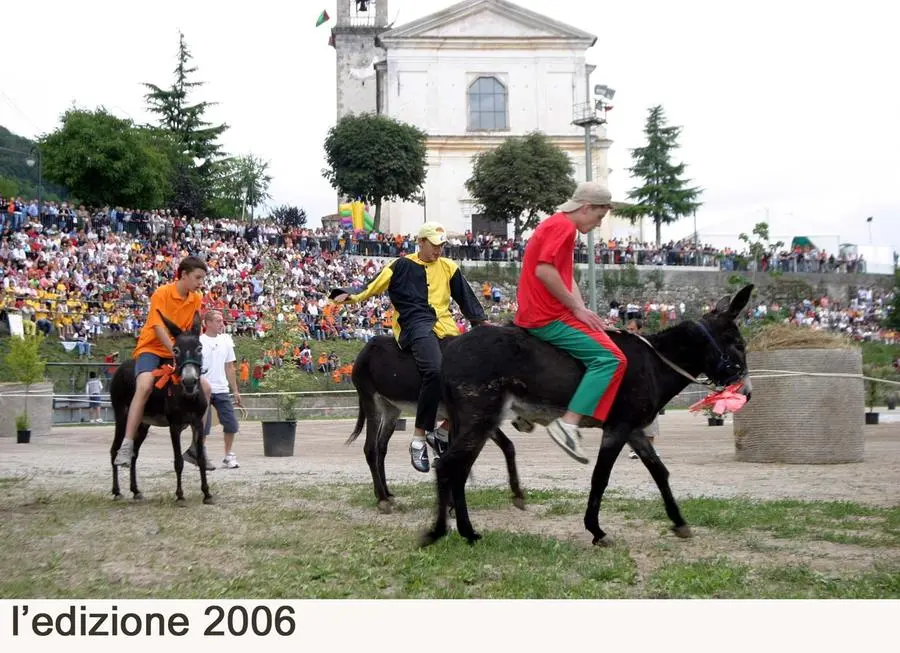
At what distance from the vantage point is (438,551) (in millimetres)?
7191

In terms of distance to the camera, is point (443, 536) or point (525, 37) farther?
point (525, 37)

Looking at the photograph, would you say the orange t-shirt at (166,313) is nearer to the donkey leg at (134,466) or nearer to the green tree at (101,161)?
the donkey leg at (134,466)

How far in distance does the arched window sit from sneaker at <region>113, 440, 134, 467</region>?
7112 centimetres

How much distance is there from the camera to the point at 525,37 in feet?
262

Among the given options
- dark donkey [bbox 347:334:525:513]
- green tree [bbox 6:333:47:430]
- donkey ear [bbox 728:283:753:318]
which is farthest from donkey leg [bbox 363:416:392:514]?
green tree [bbox 6:333:47:430]

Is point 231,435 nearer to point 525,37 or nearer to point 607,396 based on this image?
point 607,396

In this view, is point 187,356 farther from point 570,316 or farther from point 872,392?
point 872,392

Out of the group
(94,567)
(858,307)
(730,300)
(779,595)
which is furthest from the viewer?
(858,307)

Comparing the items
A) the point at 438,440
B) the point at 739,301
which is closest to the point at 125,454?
the point at 438,440

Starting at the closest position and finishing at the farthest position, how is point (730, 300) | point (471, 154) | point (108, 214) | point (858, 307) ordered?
point (730, 300)
point (108, 214)
point (858, 307)
point (471, 154)

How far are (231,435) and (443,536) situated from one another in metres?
8.06

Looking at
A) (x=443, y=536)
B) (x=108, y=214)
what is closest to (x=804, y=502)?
(x=443, y=536)

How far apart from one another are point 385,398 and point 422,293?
1.13 meters

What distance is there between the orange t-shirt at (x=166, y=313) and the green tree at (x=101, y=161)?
4845cm
